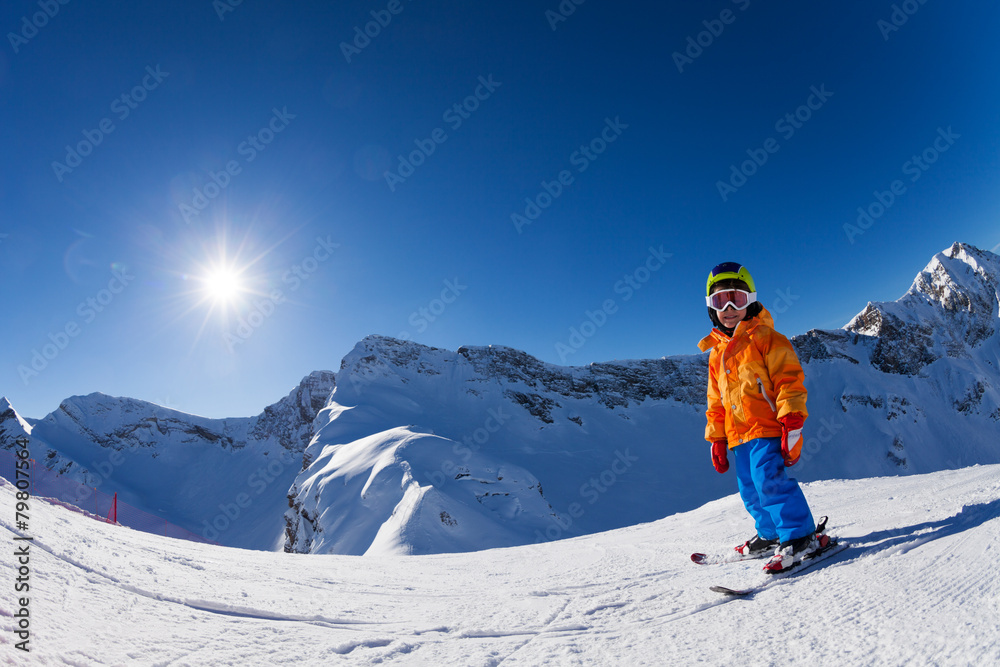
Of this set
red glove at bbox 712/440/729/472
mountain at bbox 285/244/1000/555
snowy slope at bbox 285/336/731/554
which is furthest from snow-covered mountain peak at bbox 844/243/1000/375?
red glove at bbox 712/440/729/472

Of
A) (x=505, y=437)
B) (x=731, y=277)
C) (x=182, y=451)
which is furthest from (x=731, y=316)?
(x=182, y=451)

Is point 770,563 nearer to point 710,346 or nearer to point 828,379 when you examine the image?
point 710,346

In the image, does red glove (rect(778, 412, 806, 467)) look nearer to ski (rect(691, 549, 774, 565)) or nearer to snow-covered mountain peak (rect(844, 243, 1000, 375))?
ski (rect(691, 549, 774, 565))

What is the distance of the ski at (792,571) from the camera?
1686 mm

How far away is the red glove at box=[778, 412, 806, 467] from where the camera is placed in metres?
2.21

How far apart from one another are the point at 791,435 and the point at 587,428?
44745 mm

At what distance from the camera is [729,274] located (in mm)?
2645

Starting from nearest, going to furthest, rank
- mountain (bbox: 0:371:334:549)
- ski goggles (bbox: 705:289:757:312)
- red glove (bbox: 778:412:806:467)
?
red glove (bbox: 778:412:806:467), ski goggles (bbox: 705:289:757:312), mountain (bbox: 0:371:334:549)

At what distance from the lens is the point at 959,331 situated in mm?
65750

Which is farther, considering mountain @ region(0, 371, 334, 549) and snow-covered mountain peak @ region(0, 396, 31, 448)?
snow-covered mountain peak @ region(0, 396, 31, 448)

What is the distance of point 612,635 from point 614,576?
0.96 meters

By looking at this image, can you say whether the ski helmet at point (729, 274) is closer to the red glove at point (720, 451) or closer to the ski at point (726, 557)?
the red glove at point (720, 451)

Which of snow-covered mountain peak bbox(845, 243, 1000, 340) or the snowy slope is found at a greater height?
snow-covered mountain peak bbox(845, 243, 1000, 340)

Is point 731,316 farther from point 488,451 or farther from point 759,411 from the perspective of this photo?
point 488,451
